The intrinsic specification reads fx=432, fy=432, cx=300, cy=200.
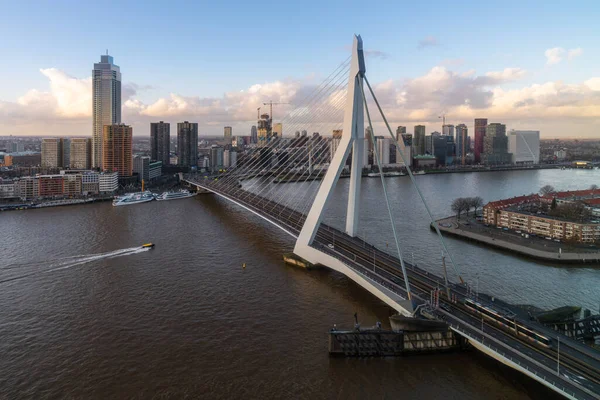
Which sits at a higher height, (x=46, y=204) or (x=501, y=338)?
(x=46, y=204)

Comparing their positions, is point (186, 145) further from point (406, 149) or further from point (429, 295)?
point (429, 295)

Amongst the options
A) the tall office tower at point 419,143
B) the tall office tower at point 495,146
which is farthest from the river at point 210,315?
the tall office tower at point 495,146

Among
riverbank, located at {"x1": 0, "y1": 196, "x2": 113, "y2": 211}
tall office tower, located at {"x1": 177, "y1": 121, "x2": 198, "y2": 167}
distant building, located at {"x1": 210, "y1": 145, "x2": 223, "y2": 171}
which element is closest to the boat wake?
riverbank, located at {"x1": 0, "y1": 196, "x2": 113, "y2": 211}

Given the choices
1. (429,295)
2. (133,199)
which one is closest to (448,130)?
(133,199)

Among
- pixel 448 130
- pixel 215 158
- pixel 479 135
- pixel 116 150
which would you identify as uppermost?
pixel 448 130

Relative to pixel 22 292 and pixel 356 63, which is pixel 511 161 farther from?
pixel 22 292

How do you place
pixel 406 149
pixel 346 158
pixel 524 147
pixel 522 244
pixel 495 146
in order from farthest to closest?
pixel 524 147 → pixel 495 146 → pixel 406 149 → pixel 522 244 → pixel 346 158

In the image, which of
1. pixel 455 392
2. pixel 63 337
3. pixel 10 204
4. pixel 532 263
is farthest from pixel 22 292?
pixel 10 204
